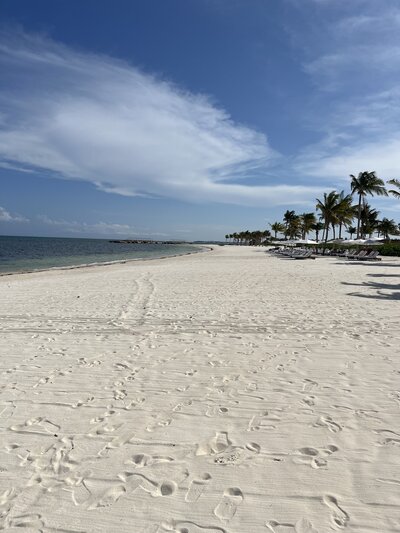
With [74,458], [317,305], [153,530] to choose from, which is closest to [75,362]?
[74,458]

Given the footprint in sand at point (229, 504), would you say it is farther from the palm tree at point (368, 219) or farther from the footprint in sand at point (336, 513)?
the palm tree at point (368, 219)

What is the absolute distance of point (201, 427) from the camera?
3387mm

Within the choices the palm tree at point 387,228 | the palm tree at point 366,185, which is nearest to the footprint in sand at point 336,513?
the palm tree at point 366,185

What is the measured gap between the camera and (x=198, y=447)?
3070 mm

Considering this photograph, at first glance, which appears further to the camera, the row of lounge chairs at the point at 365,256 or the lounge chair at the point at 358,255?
the lounge chair at the point at 358,255

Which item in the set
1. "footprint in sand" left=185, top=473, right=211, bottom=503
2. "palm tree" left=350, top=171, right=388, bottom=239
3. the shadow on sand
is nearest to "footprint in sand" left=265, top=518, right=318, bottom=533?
"footprint in sand" left=185, top=473, right=211, bottom=503

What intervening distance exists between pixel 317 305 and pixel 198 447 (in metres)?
7.04

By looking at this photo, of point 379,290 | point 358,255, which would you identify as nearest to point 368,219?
point 358,255

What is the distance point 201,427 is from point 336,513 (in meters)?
1.38

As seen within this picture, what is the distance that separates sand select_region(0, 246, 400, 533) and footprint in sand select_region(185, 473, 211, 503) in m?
0.01

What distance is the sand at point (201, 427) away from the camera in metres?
2.38

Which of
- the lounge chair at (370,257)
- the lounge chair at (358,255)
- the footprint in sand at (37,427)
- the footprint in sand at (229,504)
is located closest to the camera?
the footprint in sand at (229,504)

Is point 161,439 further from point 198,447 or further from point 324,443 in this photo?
point 324,443

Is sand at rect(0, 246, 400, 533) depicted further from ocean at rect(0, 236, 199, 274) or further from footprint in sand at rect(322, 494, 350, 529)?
ocean at rect(0, 236, 199, 274)
